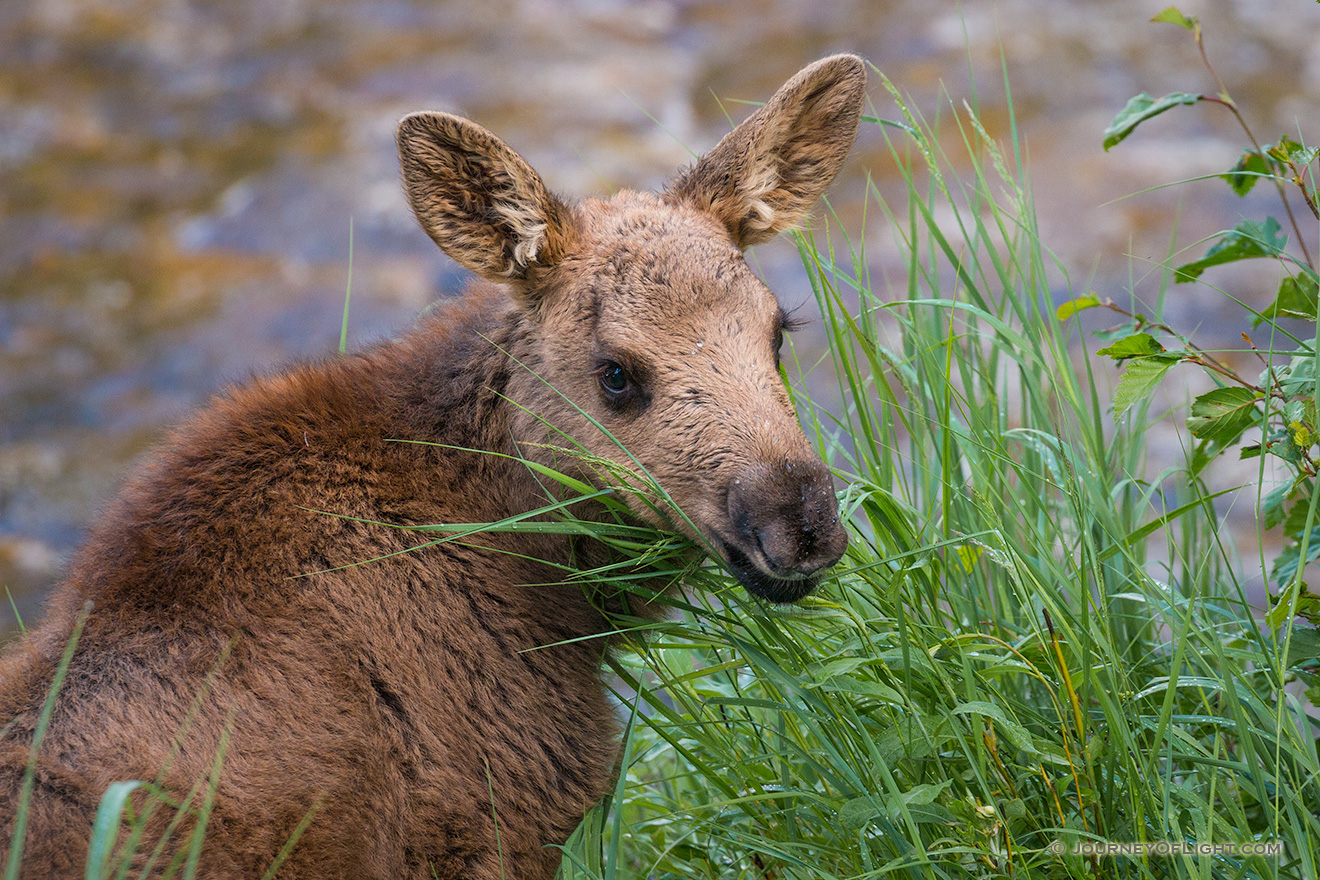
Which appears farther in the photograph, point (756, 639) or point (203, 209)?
point (203, 209)

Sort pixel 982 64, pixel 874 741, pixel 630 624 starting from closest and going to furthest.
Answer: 1. pixel 874 741
2. pixel 630 624
3. pixel 982 64

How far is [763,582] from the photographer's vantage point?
3209 millimetres

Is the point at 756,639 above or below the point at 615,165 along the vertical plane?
below

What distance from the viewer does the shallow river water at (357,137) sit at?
8711 mm

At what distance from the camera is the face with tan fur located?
3.21 meters

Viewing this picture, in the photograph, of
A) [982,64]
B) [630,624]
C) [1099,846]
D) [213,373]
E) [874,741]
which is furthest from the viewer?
[982,64]

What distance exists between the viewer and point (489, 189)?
380 cm

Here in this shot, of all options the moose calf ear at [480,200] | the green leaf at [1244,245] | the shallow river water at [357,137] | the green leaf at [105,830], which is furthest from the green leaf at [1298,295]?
the shallow river water at [357,137]

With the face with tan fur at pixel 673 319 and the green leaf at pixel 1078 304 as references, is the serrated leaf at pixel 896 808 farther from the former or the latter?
the green leaf at pixel 1078 304

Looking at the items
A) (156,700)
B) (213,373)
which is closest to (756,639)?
(156,700)

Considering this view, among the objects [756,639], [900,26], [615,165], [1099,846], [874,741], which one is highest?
[900,26]

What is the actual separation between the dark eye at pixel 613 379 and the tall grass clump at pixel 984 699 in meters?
0.66

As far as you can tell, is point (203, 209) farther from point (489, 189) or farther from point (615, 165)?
point (489, 189)

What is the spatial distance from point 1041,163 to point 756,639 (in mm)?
6766
